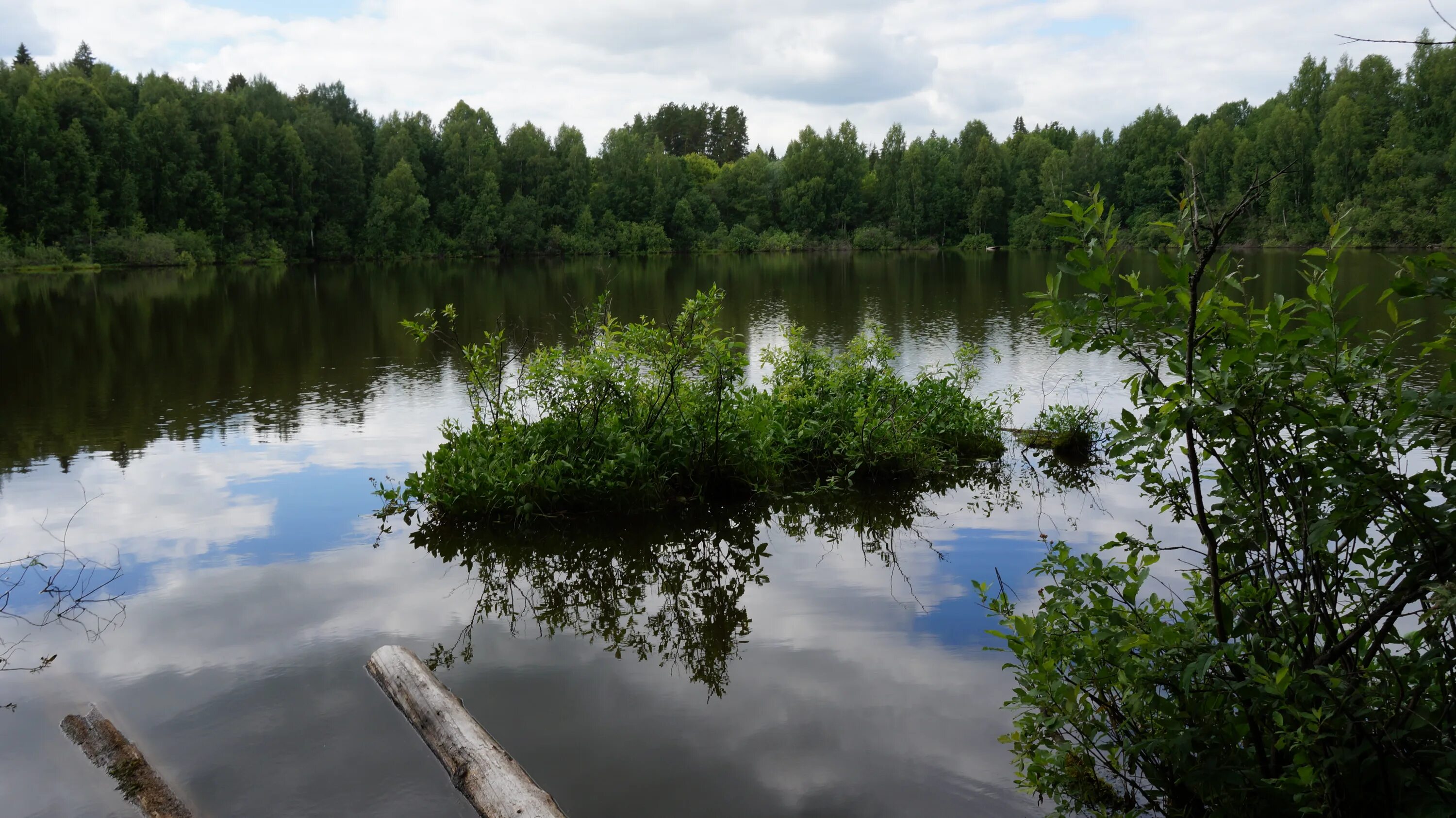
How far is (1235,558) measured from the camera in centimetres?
388

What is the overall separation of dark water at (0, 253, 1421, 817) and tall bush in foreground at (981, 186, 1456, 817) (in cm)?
195

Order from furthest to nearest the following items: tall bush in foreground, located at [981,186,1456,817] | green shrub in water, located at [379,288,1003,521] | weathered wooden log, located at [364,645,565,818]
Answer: green shrub in water, located at [379,288,1003,521], weathered wooden log, located at [364,645,565,818], tall bush in foreground, located at [981,186,1456,817]

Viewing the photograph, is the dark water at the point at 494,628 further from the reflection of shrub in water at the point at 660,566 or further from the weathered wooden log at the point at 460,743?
the weathered wooden log at the point at 460,743

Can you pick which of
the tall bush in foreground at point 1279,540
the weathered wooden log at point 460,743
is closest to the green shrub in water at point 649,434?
the weathered wooden log at point 460,743

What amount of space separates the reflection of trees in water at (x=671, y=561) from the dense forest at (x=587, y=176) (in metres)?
45.9

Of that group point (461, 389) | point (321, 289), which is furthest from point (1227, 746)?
point (321, 289)

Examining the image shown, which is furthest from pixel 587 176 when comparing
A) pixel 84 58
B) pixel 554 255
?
pixel 84 58

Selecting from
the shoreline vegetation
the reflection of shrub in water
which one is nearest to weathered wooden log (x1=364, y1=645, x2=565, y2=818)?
the reflection of shrub in water

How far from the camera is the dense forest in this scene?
6456 centimetres

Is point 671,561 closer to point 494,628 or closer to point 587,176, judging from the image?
point 494,628

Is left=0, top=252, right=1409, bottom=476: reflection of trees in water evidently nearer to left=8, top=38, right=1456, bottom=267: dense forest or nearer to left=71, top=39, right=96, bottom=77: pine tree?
left=8, top=38, right=1456, bottom=267: dense forest

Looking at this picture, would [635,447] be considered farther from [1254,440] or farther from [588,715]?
[1254,440]

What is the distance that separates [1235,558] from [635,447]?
24.4 feet

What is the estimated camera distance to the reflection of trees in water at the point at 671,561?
788 centimetres
